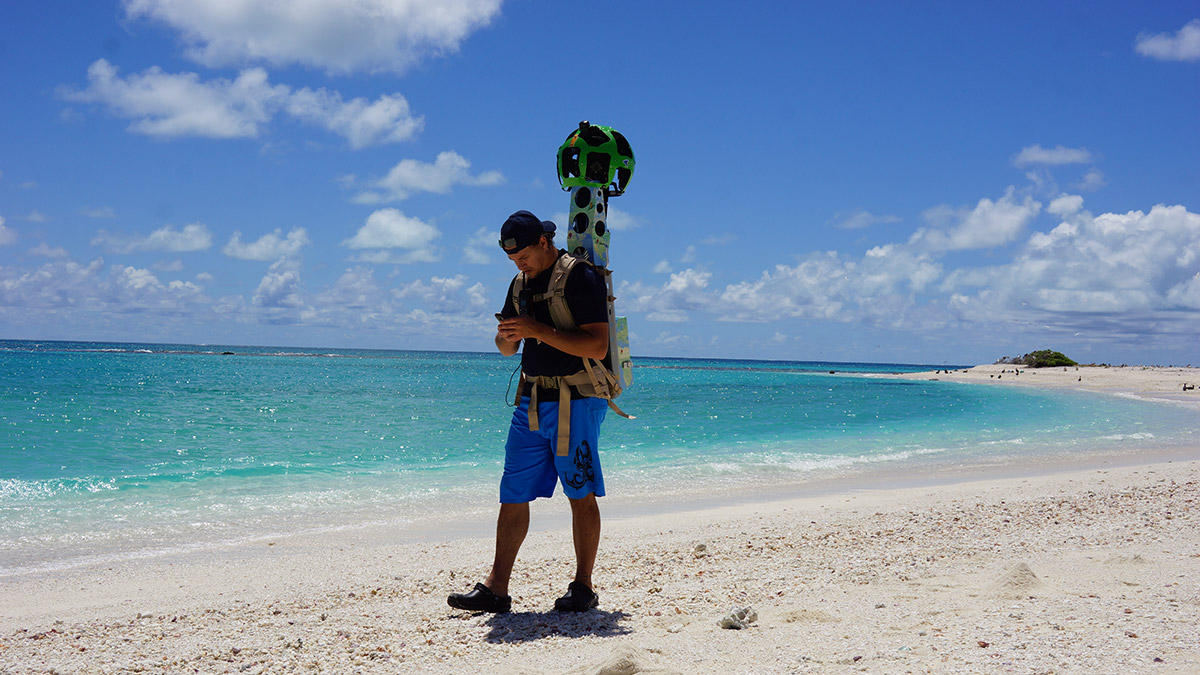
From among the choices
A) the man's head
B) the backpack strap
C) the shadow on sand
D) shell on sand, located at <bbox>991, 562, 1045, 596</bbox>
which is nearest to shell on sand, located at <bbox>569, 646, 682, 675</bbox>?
the shadow on sand

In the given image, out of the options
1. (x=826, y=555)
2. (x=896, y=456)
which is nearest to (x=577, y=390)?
(x=826, y=555)

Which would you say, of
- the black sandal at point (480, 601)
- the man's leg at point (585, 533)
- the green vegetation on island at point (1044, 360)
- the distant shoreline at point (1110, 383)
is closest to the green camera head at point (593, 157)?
the man's leg at point (585, 533)

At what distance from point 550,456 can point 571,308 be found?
2.67ft

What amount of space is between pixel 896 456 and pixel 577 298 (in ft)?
39.3

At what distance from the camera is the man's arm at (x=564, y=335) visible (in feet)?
12.3

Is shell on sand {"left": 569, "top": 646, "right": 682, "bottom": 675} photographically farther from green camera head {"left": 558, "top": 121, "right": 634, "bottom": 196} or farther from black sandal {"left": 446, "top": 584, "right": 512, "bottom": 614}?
green camera head {"left": 558, "top": 121, "right": 634, "bottom": 196}

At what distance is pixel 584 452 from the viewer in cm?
404

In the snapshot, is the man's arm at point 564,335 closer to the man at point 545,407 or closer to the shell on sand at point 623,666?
→ the man at point 545,407

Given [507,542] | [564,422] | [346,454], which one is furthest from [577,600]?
[346,454]

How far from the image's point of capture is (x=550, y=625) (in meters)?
4.00

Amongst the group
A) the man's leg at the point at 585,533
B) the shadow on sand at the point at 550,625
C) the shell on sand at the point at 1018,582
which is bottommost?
the shadow on sand at the point at 550,625

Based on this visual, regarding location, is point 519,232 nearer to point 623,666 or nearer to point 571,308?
point 571,308

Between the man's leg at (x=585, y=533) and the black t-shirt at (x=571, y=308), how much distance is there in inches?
24.3

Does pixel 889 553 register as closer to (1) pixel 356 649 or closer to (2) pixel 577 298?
(2) pixel 577 298
